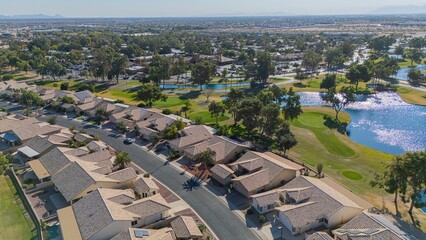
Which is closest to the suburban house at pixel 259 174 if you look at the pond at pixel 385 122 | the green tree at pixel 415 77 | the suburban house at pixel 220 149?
the suburban house at pixel 220 149

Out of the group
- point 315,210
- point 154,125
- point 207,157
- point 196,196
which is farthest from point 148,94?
point 315,210

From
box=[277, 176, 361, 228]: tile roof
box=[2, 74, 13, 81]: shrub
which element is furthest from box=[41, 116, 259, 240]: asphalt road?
box=[2, 74, 13, 81]: shrub

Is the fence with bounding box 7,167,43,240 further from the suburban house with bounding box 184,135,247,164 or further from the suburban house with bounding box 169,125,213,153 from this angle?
the suburban house with bounding box 184,135,247,164

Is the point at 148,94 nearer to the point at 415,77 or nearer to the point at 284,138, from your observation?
the point at 284,138

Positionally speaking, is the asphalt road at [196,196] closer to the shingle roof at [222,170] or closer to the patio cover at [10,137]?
the shingle roof at [222,170]

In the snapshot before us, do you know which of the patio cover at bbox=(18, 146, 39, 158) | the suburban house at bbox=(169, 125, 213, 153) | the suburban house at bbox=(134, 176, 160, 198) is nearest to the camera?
the suburban house at bbox=(134, 176, 160, 198)

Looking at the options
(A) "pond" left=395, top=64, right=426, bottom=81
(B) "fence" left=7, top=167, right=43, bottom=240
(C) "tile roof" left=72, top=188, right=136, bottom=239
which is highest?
(C) "tile roof" left=72, top=188, right=136, bottom=239
